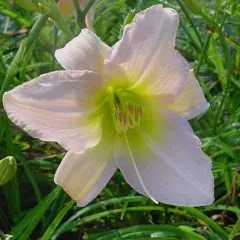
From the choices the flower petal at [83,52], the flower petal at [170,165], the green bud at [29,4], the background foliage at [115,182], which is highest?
the green bud at [29,4]

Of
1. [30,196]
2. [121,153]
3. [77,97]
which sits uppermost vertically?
[77,97]

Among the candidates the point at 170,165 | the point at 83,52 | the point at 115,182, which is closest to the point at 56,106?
the point at 83,52

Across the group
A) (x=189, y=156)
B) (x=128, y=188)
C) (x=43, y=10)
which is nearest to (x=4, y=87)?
(x=43, y=10)

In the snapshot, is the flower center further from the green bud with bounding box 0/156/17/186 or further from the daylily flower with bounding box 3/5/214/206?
the green bud with bounding box 0/156/17/186

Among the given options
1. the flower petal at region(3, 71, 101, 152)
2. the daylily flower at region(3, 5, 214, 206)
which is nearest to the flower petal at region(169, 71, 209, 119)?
the daylily flower at region(3, 5, 214, 206)

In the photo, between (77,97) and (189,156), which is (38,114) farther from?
(189,156)

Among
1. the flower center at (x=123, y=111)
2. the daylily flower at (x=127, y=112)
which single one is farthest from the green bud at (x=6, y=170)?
the flower center at (x=123, y=111)

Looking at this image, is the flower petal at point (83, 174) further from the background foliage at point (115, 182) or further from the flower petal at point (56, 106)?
the background foliage at point (115, 182)
